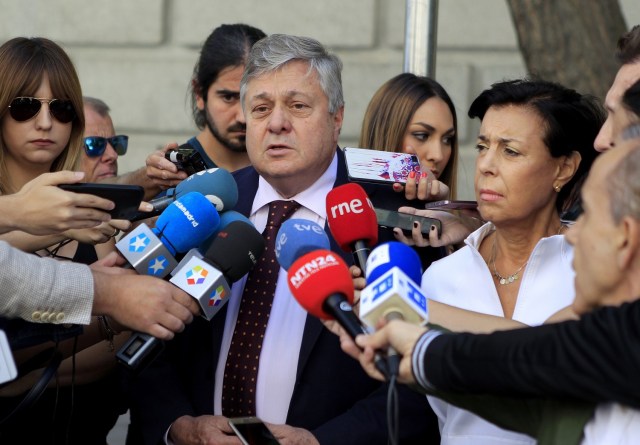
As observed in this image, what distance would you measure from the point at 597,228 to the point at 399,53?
18.6 ft

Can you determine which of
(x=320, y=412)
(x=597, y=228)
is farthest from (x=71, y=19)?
(x=597, y=228)

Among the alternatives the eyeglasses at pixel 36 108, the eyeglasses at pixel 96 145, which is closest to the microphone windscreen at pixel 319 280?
the eyeglasses at pixel 36 108

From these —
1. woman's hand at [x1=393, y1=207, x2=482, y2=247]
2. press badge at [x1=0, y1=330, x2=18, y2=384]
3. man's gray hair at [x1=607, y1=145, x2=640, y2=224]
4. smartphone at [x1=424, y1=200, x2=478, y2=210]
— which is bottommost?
press badge at [x1=0, y1=330, x2=18, y2=384]

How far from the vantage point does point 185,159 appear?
→ 167 inches

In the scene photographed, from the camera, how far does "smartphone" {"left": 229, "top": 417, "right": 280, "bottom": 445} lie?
2.99 m

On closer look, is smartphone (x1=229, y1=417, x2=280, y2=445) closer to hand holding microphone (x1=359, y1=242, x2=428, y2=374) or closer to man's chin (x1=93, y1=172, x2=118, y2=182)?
hand holding microphone (x1=359, y1=242, x2=428, y2=374)

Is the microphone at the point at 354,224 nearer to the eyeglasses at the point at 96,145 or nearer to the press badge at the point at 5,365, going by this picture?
the press badge at the point at 5,365

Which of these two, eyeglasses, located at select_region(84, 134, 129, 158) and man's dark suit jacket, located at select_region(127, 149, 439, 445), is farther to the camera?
eyeglasses, located at select_region(84, 134, 129, 158)

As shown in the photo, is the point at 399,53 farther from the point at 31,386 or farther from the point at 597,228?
the point at 597,228

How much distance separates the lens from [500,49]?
7.70 m

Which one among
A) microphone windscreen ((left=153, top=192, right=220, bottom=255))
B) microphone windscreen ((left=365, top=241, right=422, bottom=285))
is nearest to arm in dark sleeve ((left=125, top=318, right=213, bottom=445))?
microphone windscreen ((left=153, top=192, right=220, bottom=255))

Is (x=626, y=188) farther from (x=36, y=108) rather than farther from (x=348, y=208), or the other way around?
(x=36, y=108)

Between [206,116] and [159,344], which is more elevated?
[206,116]

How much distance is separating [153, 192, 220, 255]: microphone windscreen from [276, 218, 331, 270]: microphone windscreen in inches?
8.6
